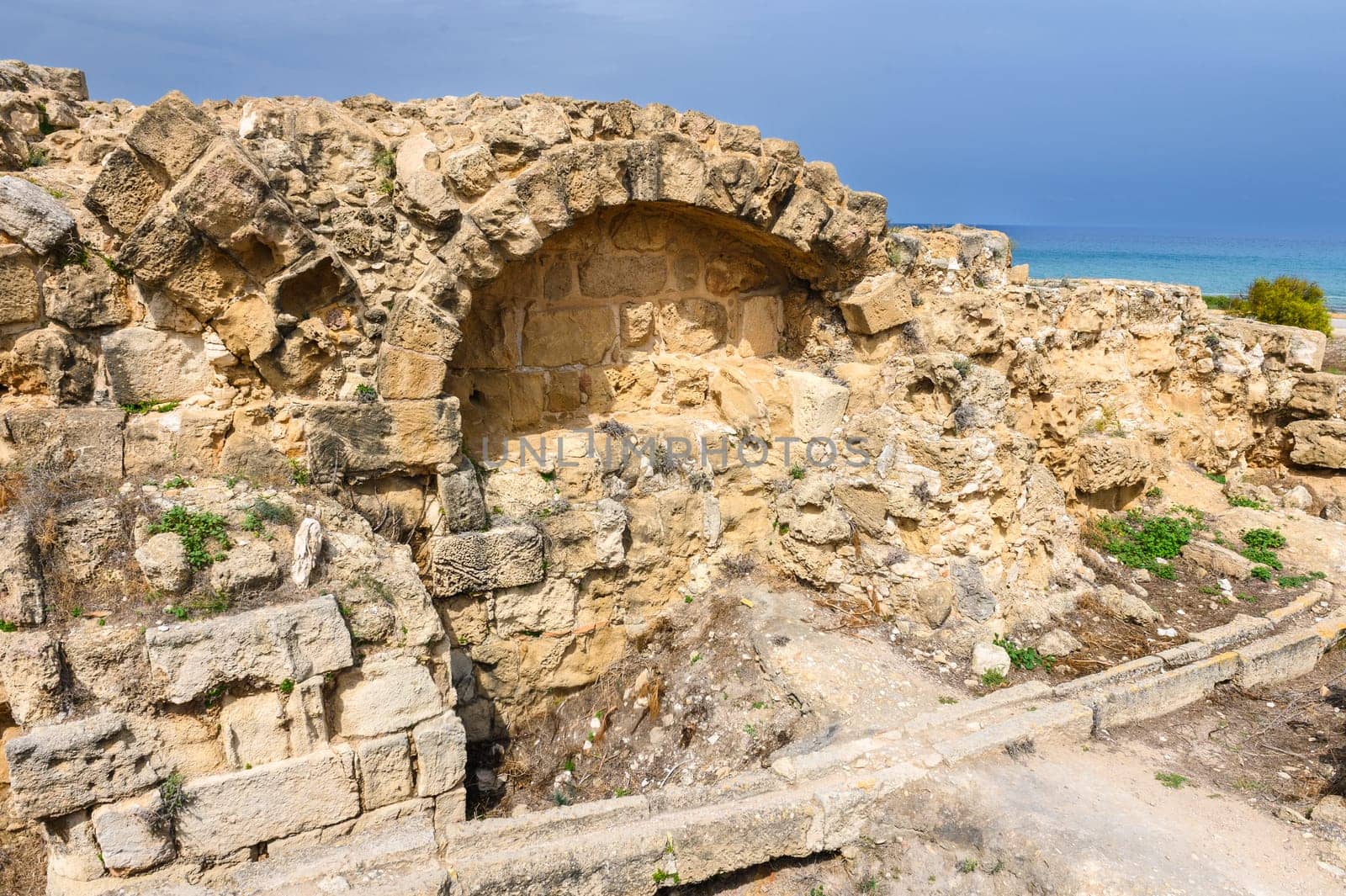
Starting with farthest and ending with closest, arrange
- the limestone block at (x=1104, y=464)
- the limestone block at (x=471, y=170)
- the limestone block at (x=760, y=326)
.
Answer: the limestone block at (x=1104, y=464)
the limestone block at (x=760, y=326)
the limestone block at (x=471, y=170)

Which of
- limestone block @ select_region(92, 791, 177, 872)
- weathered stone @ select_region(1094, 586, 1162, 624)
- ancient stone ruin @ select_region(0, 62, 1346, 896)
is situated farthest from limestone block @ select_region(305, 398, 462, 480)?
weathered stone @ select_region(1094, 586, 1162, 624)

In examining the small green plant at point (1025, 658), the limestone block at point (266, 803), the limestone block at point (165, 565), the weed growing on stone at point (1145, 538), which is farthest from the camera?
the weed growing on stone at point (1145, 538)

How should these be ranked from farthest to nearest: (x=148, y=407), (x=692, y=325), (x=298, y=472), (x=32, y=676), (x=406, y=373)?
(x=692, y=325) → (x=406, y=373) → (x=298, y=472) → (x=148, y=407) → (x=32, y=676)

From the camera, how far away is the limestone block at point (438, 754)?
344 cm

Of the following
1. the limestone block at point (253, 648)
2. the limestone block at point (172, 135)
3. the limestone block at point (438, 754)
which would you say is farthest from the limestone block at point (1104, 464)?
the limestone block at point (172, 135)

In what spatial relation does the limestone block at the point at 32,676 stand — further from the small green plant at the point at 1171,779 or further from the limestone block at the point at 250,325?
the small green plant at the point at 1171,779

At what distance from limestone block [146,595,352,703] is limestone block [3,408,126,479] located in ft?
3.52

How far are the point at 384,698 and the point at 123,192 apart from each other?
8.50ft

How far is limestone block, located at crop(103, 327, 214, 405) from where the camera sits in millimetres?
3760

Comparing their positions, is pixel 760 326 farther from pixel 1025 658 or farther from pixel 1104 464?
pixel 1104 464

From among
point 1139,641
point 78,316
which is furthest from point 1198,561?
point 78,316

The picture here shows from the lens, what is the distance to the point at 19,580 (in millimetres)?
3057

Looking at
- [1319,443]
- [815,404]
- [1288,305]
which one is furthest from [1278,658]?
[1288,305]

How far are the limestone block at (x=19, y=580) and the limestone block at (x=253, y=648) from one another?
0.46m
